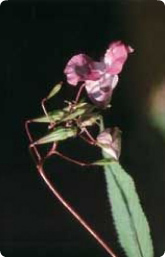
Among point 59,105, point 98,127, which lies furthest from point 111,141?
point 59,105

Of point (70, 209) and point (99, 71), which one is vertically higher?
point (99, 71)

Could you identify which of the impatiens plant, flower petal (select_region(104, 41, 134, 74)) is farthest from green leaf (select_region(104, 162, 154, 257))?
flower petal (select_region(104, 41, 134, 74))

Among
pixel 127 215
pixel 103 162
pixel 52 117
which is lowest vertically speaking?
pixel 127 215

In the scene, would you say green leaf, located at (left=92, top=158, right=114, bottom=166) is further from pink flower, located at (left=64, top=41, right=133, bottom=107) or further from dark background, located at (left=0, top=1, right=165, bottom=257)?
pink flower, located at (left=64, top=41, right=133, bottom=107)

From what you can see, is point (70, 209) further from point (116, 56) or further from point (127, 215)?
point (116, 56)

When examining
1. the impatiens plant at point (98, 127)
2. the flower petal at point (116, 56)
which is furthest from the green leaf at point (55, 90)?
the flower petal at point (116, 56)
